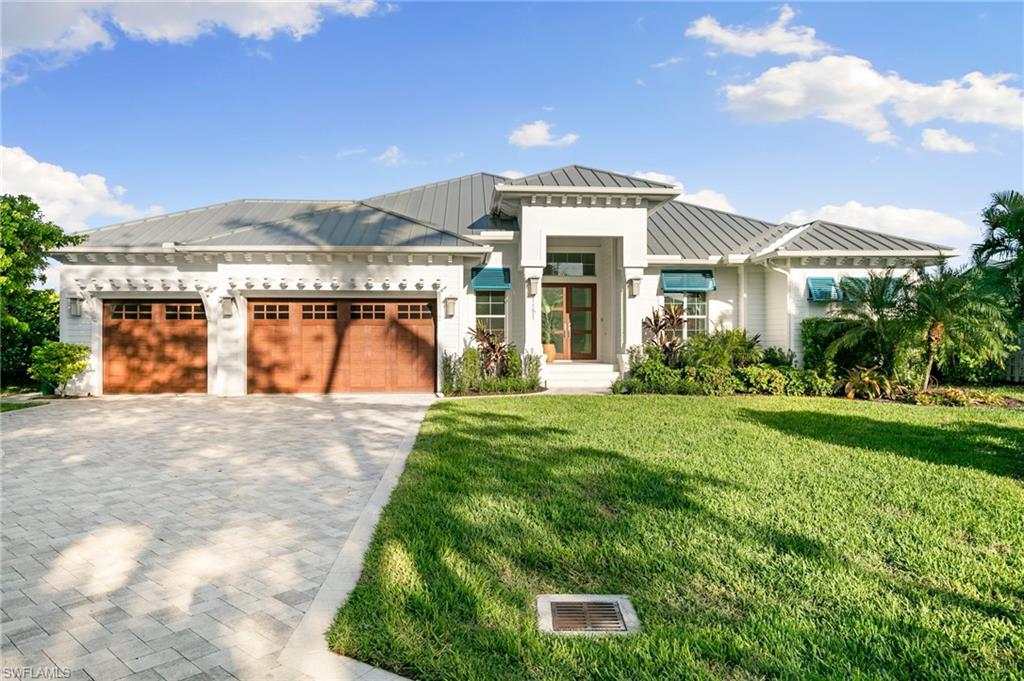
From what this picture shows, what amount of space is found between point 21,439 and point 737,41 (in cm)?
1562

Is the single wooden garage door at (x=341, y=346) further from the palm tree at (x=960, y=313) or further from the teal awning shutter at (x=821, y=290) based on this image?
the palm tree at (x=960, y=313)

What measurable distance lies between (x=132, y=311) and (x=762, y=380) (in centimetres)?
1645

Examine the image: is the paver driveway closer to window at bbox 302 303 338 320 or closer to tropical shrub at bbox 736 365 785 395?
window at bbox 302 303 338 320

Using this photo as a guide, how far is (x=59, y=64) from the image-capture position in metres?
14.1

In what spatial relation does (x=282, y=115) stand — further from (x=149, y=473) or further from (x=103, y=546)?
(x=103, y=546)

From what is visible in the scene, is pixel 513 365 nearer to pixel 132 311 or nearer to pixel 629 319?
pixel 629 319

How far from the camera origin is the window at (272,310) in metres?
14.3

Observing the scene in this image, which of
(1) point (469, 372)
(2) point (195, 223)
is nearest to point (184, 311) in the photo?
(2) point (195, 223)

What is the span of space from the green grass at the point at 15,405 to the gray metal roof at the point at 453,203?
1063 cm

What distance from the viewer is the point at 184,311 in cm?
1427

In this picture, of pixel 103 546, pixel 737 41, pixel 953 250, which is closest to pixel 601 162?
pixel 737 41

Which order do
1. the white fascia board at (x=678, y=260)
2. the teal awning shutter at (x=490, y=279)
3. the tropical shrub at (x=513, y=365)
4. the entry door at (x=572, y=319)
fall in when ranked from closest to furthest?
1. the tropical shrub at (x=513, y=365)
2. the teal awning shutter at (x=490, y=279)
3. the white fascia board at (x=678, y=260)
4. the entry door at (x=572, y=319)

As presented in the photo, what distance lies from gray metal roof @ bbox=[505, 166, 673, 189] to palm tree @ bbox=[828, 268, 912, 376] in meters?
5.50

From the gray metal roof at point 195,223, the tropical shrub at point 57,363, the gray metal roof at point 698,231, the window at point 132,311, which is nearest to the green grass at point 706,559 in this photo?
the gray metal roof at point 698,231
